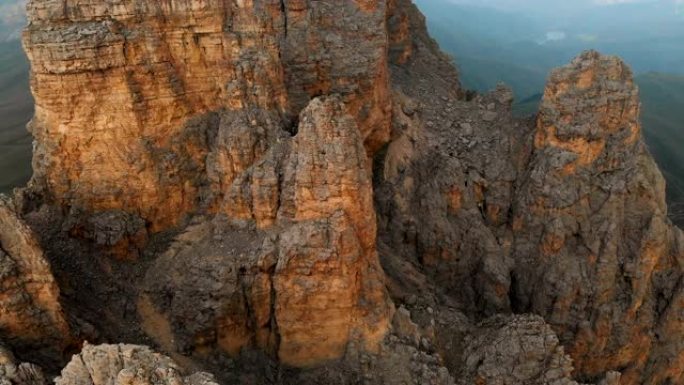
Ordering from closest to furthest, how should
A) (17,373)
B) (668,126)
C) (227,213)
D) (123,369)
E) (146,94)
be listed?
(123,369) < (17,373) < (146,94) < (227,213) < (668,126)

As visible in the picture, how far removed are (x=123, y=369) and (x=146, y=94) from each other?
373 inches

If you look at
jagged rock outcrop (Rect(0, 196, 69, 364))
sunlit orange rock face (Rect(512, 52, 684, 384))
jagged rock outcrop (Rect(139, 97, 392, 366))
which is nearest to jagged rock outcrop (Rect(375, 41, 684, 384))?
sunlit orange rock face (Rect(512, 52, 684, 384))

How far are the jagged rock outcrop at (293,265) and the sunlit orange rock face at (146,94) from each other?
1.56 m

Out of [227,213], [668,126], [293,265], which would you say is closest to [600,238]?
[293,265]

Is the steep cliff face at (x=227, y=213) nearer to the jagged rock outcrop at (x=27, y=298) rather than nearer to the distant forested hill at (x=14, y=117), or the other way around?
the jagged rock outcrop at (x=27, y=298)

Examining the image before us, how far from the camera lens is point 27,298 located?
14.9m

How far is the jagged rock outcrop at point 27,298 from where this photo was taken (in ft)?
47.8

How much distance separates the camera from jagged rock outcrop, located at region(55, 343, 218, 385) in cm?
1170

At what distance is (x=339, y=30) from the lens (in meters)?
23.8

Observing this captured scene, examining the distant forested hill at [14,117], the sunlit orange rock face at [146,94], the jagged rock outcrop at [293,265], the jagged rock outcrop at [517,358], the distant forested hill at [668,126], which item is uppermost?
the sunlit orange rock face at [146,94]

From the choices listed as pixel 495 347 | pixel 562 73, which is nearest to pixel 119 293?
pixel 495 347

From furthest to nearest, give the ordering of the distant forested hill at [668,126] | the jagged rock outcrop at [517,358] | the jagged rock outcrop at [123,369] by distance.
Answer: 1. the distant forested hill at [668,126]
2. the jagged rock outcrop at [517,358]
3. the jagged rock outcrop at [123,369]

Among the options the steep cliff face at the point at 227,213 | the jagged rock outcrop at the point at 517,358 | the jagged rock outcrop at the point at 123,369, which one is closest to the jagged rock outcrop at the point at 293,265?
the steep cliff face at the point at 227,213

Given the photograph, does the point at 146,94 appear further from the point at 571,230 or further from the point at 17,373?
the point at 571,230
